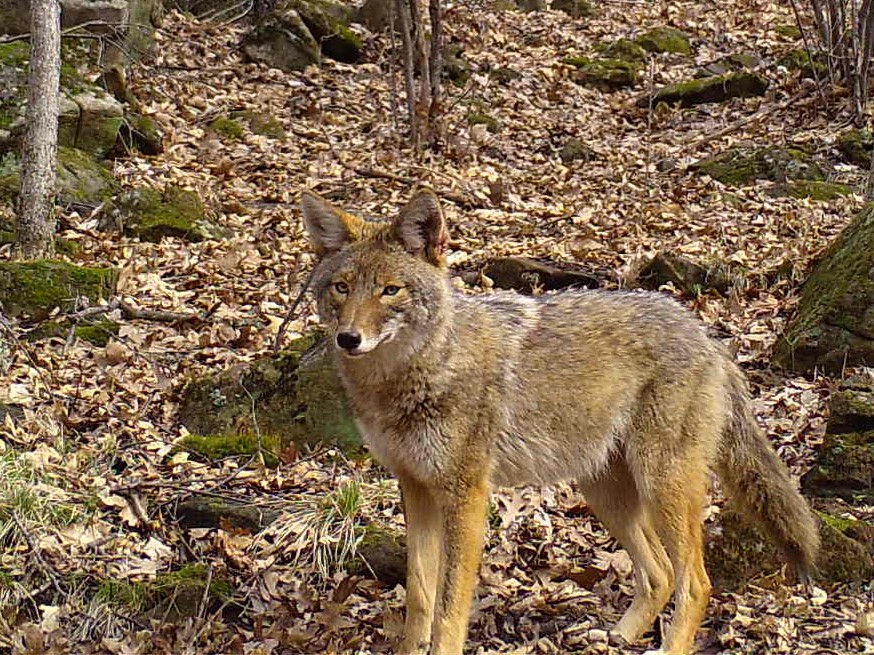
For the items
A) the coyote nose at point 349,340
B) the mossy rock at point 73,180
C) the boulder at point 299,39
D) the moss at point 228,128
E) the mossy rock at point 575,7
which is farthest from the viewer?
A: the mossy rock at point 575,7

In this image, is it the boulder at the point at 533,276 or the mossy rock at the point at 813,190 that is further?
the mossy rock at the point at 813,190

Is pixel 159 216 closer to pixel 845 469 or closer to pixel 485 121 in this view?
pixel 485 121

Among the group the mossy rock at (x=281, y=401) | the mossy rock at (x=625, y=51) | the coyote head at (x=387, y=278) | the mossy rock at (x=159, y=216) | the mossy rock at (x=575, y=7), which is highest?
Result: the mossy rock at (x=575, y=7)

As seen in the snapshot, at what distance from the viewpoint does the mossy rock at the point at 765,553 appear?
596 cm

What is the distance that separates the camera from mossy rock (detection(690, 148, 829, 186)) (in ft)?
46.0

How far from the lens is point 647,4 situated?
23391mm

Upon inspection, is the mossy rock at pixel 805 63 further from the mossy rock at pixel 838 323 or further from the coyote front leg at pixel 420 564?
the coyote front leg at pixel 420 564

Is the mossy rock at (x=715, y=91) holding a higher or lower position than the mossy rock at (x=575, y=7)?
lower

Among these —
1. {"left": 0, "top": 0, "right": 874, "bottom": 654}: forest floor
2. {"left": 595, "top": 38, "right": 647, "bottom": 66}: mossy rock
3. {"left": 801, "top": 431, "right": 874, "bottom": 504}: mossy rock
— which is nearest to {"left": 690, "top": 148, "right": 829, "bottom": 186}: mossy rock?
{"left": 0, "top": 0, "right": 874, "bottom": 654}: forest floor

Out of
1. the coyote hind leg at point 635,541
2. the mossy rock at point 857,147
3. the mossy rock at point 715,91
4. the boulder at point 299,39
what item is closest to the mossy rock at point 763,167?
the mossy rock at point 857,147

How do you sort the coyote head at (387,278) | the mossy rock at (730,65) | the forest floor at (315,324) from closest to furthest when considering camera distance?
the coyote head at (387,278) < the forest floor at (315,324) < the mossy rock at (730,65)

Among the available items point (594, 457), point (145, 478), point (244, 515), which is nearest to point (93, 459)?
point (145, 478)

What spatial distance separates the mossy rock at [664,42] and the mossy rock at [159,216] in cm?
1177

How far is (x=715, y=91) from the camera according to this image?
18000mm
